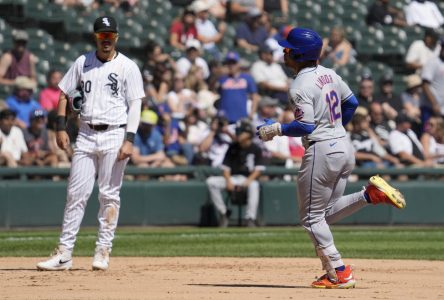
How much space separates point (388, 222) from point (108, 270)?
335 inches

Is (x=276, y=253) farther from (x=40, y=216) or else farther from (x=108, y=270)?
(x=40, y=216)

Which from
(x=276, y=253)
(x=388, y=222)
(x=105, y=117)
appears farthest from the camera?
(x=388, y=222)

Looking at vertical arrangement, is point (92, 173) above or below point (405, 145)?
above

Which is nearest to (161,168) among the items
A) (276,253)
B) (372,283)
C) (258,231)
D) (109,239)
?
(258,231)

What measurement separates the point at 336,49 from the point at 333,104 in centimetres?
1282

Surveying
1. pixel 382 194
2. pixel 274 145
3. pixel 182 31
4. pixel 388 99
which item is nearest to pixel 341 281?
pixel 382 194

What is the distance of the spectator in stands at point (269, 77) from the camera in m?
19.4

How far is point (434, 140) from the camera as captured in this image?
60.9 ft

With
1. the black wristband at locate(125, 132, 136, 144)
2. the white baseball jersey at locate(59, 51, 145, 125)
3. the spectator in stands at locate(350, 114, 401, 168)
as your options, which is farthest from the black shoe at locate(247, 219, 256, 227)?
the black wristband at locate(125, 132, 136, 144)

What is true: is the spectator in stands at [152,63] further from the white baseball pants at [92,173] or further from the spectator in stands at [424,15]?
A: the white baseball pants at [92,173]

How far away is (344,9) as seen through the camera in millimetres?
23109

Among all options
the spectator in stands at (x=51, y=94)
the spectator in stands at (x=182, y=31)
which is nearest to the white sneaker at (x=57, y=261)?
the spectator in stands at (x=51, y=94)

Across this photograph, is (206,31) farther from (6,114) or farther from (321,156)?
(321,156)

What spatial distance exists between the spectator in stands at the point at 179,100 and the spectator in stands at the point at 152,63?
304 mm
